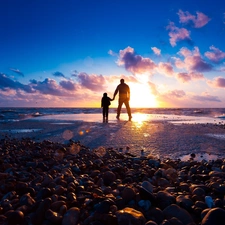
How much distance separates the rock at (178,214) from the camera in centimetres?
161

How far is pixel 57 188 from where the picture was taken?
220 cm

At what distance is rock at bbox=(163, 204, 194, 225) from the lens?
161cm

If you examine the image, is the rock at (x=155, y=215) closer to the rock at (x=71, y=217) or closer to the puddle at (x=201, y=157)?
the rock at (x=71, y=217)

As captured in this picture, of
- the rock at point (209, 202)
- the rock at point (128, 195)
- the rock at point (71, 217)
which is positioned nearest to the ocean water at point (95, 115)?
the rock at point (209, 202)

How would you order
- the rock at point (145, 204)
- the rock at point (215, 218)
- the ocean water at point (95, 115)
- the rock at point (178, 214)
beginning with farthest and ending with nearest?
the ocean water at point (95, 115)
the rock at point (145, 204)
the rock at point (178, 214)
the rock at point (215, 218)

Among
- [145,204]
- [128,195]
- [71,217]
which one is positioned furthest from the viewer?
[128,195]

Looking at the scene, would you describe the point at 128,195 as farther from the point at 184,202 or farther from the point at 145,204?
the point at 184,202

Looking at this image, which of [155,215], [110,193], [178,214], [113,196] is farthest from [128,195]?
[178,214]

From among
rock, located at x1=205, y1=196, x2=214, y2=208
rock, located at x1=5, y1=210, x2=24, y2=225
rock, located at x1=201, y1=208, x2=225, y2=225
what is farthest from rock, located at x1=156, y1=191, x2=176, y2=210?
rock, located at x1=5, y1=210, x2=24, y2=225

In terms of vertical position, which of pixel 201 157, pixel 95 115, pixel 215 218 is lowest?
pixel 201 157

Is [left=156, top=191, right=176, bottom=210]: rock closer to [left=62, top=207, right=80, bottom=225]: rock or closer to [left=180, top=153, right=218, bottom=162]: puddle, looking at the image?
[left=62, top=207, right=80, bottom=225]: rock

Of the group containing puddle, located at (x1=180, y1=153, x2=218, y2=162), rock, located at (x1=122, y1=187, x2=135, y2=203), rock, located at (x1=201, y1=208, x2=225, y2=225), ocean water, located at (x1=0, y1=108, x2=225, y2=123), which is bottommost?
puddle, located at (x1=180, y1=153, x2=218, y2=162)

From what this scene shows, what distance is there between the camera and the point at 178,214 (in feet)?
5.47

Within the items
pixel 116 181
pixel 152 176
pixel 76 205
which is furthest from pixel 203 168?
pixel 76 205
